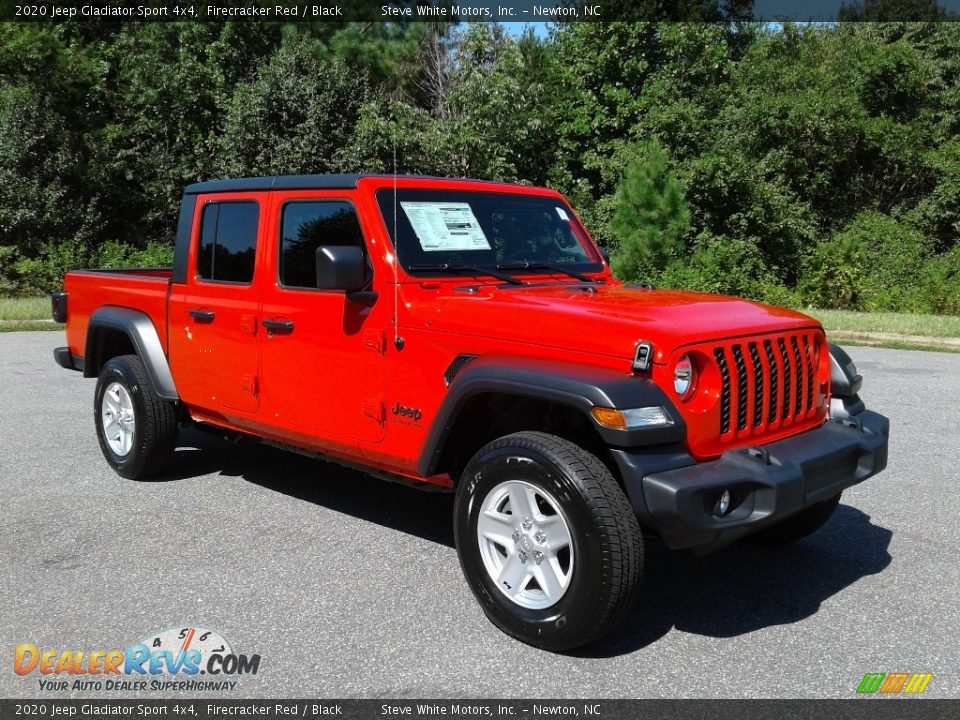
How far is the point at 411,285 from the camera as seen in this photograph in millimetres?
4391

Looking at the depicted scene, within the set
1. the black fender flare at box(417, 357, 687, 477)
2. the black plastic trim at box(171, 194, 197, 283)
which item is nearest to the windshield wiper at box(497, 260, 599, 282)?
the black fender flare at box(417, 357, 687, 477)

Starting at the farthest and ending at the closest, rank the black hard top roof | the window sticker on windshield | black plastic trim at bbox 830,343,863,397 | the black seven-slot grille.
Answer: the black hard top roof < the window sticker on windshield < black plastic trim at bbox 830,343,863,397 < the black seven-slot grille

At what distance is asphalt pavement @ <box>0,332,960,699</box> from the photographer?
3461 millimetres

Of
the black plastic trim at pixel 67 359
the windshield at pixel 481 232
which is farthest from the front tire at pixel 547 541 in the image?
the black plastic trim at pixel 67 359

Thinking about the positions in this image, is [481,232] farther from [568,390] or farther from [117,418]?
[117,418]

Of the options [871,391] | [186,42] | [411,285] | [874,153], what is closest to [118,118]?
[186,42]

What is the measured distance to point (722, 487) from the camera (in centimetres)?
341

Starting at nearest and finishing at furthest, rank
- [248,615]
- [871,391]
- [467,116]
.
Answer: [248,615], [871,391], [467,116]

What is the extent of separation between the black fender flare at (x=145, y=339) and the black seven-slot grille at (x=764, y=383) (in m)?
3.55

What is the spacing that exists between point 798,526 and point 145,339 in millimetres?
4072

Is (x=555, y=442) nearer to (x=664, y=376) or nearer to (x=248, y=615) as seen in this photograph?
(x=664, y=376)

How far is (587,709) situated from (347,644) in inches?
40.3

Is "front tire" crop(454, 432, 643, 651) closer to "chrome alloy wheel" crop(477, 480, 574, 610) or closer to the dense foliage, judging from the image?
"chrome alloy wheel" crop(477, 480, 574, 610)

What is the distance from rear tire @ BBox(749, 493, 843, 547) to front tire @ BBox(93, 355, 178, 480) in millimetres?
3687
